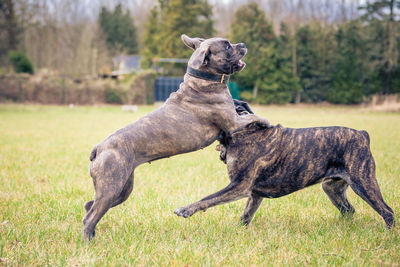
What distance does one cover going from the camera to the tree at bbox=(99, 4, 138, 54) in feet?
193

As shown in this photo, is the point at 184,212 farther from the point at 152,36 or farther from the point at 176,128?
the point at 152,36

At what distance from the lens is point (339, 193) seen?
4.10 m

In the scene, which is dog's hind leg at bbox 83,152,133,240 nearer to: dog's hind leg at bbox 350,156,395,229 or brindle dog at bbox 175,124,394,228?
brindle dog at bbox 175,124,394,228

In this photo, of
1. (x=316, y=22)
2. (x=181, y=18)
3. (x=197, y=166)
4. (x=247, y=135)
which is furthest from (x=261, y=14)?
(x=247, y=135)

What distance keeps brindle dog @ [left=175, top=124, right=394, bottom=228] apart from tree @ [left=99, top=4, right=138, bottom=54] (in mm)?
57951

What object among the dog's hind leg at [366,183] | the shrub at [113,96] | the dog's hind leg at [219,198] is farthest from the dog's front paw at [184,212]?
the shrub at [113,96]

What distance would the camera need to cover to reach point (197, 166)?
7824 mm

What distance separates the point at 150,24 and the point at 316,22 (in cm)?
2074

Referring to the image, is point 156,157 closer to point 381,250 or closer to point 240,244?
point 240,244

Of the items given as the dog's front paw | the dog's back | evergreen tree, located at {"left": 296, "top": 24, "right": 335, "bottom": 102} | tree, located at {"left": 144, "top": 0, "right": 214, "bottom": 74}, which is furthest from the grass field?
tree, located at {"left": 144, "top": 0, "right": 214, "bottom": 74}

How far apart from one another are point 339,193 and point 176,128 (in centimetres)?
203

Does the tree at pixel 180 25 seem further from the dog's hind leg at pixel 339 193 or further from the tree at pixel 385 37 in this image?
the dog's hind leg at pixel 339 193

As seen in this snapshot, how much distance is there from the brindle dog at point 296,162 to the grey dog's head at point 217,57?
610 millimetres

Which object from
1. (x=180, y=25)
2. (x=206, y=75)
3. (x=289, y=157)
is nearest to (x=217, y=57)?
(x=206, y=75)
